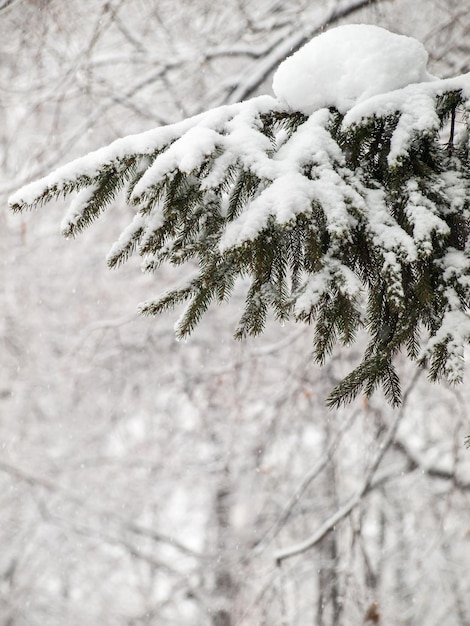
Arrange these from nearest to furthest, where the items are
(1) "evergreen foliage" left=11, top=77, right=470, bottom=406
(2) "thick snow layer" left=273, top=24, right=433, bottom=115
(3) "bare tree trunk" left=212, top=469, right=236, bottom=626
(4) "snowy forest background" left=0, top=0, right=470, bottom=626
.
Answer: (1) "evergreen foliage" left=11, top=77, right=470, bottom=406 < (2) "thick snow layer" left=273, top=24, right=433, bottom=115 < (4) "snowy forest background" left=0, top=0, right=470, bottom=626 < (3) "bare tree trunk" left=212, top=469, right=236, bottom=626

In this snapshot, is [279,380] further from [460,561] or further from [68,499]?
[68,499]

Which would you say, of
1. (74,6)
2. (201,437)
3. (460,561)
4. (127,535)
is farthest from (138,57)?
(460,561)

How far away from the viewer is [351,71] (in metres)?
1.48

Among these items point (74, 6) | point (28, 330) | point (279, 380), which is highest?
point (74, 6)

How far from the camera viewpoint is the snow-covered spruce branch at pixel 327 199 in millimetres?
1269

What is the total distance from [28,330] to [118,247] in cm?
560

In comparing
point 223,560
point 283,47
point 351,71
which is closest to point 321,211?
point 351,71

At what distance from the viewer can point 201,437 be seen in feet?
21.2

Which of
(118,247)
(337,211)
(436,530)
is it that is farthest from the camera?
(436,530)

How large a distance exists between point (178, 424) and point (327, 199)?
18.2 feet

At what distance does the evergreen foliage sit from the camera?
4.14 ft

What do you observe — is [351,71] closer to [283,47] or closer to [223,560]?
[283,47]

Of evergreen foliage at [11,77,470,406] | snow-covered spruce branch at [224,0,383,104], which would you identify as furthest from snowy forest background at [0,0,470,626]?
evergreen foliage at [11,77,470,406]

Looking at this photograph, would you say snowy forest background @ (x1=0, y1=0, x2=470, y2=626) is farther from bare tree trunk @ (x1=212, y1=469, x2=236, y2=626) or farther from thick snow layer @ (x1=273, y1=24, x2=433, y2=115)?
thick snow layer @ (x1=273, y1=24, x2=433, y2=115)
